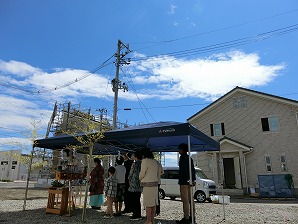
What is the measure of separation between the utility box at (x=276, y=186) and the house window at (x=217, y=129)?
5.43m

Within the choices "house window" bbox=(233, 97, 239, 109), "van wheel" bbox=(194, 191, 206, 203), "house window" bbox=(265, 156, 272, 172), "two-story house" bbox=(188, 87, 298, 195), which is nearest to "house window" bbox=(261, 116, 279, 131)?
"two-story house" bbox=(188, 87, 298, 195)

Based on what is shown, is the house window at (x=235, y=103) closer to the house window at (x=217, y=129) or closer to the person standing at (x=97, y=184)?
the house window at (x=217, y=129)

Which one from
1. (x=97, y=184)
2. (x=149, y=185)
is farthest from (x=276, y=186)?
(x=149, y=185)

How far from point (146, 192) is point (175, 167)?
880 centimetres

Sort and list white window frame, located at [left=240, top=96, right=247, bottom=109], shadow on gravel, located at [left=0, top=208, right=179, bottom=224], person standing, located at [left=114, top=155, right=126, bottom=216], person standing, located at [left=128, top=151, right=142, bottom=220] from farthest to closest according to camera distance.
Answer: white window frame, located at [left=240, top=96, right=247, bottom=109] → person standing, located at [left=114, top=155, right=126, bottom=216] → person standing, located at [left=128, top=151, right=142, bottom=220] → shadow on gravel, located at [left=0, top=208, right=179, bottom=224]

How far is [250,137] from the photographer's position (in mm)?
20266

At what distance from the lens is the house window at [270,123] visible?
64.0ft

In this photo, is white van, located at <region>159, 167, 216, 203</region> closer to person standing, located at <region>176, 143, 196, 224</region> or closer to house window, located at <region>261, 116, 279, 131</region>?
person standing, located at <region>176, 143, 196, 224</region>

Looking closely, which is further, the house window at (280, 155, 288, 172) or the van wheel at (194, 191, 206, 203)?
the house window at (280, 155, 288, 172)

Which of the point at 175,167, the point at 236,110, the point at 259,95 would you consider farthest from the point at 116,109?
the point at 259,95

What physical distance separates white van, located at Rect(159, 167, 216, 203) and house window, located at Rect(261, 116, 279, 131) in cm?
888

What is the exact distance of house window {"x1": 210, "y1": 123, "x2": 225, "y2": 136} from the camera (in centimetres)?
2178

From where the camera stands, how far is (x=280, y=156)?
61.5 ft

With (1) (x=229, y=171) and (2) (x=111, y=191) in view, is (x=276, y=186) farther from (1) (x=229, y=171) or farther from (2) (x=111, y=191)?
(2) (x=111, y=191)
